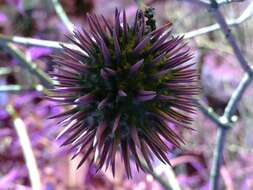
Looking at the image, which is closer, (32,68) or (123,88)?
(123,88)

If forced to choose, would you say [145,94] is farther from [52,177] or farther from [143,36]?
[52,177]

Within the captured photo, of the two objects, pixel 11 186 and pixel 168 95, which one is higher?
pixel 168 95

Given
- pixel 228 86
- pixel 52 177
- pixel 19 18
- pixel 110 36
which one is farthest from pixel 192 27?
pixel 110 36

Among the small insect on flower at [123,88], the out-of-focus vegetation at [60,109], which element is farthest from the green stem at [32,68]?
the out-of-focus vegetation at [60,109]

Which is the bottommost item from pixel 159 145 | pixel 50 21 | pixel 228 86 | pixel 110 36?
pixel 228 86

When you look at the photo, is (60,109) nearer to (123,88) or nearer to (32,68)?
(32,68)

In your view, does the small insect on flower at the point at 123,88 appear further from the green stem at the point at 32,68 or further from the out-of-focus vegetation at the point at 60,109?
the out-of-focus vegetation at the point at 60,109

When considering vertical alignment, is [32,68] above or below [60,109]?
above

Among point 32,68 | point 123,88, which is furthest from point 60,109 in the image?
point 123,88
